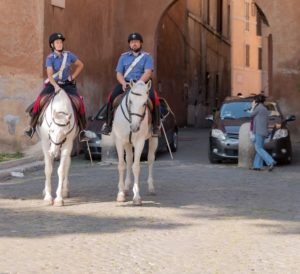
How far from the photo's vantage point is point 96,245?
8.13m

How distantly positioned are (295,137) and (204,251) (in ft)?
55.6

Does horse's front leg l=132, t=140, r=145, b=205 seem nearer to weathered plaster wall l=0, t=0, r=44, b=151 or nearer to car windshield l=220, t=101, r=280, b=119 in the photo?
car windshield l=220, t=101, r=280, b=119

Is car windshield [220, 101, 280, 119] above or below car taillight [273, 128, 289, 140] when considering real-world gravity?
above

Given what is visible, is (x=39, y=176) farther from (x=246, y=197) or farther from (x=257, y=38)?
(x=257, y=38)

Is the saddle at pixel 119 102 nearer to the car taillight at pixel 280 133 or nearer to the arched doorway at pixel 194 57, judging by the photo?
the car taillight at pixel 280 133

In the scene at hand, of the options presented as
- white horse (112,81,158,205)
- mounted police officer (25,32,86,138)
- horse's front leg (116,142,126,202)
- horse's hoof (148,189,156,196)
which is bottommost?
horse's hoof (148,189,156,196)

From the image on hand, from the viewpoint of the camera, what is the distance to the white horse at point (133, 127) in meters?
10.7

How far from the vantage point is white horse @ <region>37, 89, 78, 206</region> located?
35.6 feet

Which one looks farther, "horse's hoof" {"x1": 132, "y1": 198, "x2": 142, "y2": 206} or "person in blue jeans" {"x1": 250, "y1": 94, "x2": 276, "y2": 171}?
"person in blue jeans" {"x1": 250, "y1": 94, "x2": 276, "y2": 171}

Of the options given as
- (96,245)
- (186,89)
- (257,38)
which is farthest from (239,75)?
(96,245)

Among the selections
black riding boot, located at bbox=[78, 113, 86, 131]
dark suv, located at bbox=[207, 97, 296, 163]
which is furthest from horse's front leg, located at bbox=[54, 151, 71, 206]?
dark suv, located at bbox=[207, 97, 296, 163]

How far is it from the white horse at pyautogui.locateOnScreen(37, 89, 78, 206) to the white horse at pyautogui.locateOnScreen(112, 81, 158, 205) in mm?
742

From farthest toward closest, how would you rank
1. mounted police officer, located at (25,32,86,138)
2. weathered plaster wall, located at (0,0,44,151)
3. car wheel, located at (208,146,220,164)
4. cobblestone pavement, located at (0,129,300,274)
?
weathered plaster wall, located at (0,0,44,151), car wheel, located at (208,146,220,164), mounted police officer, located at (25,32,86,138), cobblestone pavement, located at (0,129,300,274)

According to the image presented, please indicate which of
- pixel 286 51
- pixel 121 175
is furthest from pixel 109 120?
pixel 286 51
